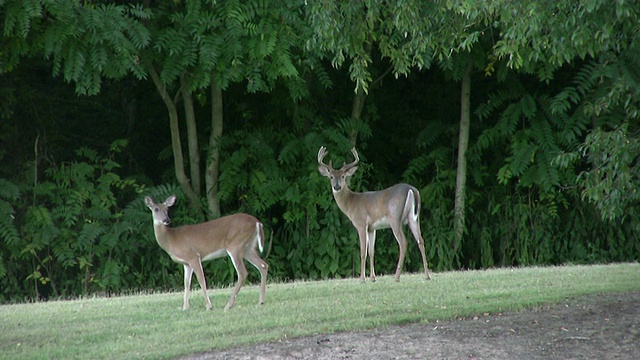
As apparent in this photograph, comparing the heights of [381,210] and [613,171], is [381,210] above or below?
below

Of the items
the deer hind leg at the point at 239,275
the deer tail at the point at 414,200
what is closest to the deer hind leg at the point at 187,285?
the deer hind leg at the point at 239,275

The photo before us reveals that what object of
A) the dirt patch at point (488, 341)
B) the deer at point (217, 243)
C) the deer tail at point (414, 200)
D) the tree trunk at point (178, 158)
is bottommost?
the dirt patch at point (488, 341)

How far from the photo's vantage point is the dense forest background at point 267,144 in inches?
477

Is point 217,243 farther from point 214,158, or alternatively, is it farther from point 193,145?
point 193,145

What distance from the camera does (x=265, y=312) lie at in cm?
912

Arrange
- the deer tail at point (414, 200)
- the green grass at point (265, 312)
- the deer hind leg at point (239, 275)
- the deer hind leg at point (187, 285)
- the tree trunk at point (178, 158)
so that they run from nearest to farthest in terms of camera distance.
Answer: the green grass at point (265, 312) → the deer hind leg at point (239, 275) → the deer hind leg at point (187, 285) → the deer tail at point (414, 200) → the tree trunk at point (178, 158)

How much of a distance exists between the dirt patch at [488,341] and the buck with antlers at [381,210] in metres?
2.71

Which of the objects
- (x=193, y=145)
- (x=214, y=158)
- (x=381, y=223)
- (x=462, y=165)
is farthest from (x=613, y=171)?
(x=193, y=145)

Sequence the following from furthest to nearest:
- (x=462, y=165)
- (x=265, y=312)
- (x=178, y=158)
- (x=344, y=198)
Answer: (x=462, y=165)
(x=178, y=158)
(x=344, y=198)
(x=265, y=312)

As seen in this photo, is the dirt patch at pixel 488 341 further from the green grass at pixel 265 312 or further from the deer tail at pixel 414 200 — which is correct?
the deer tail at pixel 414 200

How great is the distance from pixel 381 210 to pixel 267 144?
372cm

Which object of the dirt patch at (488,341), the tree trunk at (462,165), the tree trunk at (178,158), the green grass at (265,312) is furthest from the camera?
the tree trunk at (462,165)

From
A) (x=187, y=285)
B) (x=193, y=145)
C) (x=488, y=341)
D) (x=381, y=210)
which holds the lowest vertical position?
(x=488, y=341)

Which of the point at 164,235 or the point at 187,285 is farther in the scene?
the point at 164,235
